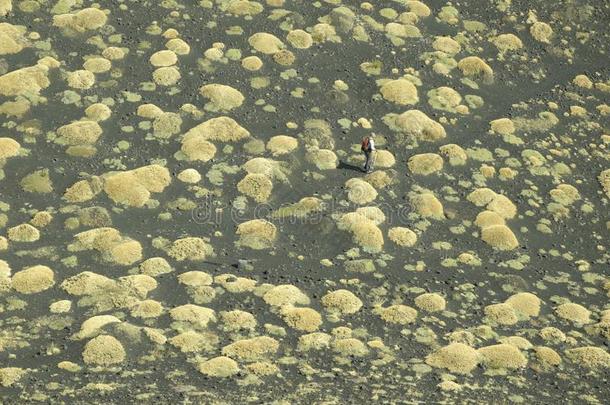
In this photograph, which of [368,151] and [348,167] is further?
[348,167]

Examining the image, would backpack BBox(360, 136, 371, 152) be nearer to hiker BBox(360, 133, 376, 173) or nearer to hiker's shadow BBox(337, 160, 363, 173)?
hiker BBox(360, 133, 376, 173)

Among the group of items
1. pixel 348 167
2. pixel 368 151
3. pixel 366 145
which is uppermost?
pixel 366 145

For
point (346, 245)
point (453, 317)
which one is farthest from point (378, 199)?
point (453, 317)

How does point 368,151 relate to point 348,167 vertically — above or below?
above

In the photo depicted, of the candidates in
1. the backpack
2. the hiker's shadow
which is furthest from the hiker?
the hiker's shadow

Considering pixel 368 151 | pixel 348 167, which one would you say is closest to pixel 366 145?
pixel 368 151

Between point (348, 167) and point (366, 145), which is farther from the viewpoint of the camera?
point (348, 167)

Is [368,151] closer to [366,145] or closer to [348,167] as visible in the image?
[366,145]

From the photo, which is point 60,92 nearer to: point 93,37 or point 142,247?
point 93,37

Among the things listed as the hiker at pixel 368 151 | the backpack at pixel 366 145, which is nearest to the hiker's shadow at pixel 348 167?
the hiker at pixel 368 151
